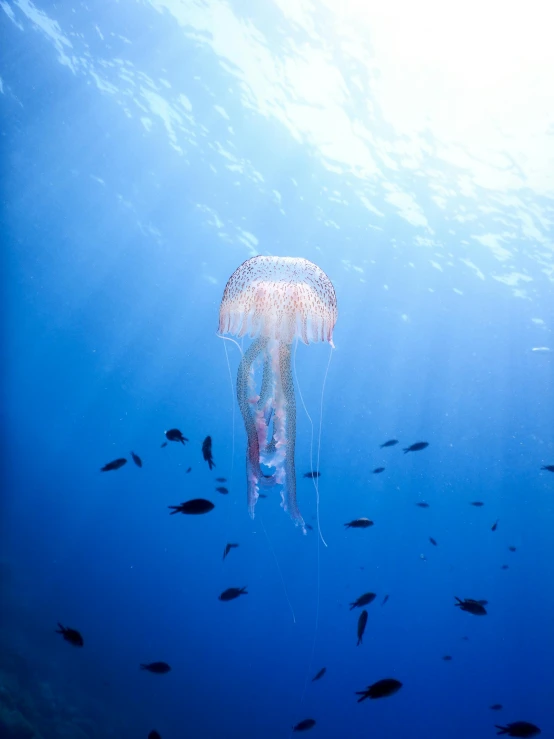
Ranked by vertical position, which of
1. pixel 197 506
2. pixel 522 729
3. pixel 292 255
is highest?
pixel 292 255

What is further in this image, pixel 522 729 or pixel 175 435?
pixel 175 435

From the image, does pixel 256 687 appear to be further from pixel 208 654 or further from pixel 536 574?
pixel 536 574

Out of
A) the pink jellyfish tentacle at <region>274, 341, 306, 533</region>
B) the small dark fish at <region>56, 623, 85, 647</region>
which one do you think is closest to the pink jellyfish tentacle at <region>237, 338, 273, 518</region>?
the pink jellyfish tentacle at <region>274, 341, 306, 533</region>

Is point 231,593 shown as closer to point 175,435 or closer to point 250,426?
point 175,435

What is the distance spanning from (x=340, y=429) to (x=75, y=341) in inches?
1058

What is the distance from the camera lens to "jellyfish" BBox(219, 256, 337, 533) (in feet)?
12.3

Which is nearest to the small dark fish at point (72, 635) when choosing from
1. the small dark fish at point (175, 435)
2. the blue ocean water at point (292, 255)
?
the small dark fish at point (175, 435)

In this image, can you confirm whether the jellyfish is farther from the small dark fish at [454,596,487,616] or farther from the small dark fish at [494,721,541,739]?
the small dark fish at [494,721,541,739]

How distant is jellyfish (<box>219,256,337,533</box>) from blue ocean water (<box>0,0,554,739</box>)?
171 inches

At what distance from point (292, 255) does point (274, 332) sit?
1337 cm

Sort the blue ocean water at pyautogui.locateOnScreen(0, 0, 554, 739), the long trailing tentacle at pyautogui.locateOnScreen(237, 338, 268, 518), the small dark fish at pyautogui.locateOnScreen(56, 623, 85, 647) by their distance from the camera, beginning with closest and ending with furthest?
the long trailing tentacle at pyautogui.locateOnScreen(237, 338, 268, 518) → the small dark fish at pyautogui.locateOnScreen(56, 623, 85, 647) → the blue ocean water at pyautogui.locateOnScreen(0, 0, 554, 739)

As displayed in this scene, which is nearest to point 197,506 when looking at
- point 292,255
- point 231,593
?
point 231,593

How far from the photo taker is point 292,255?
1672cm

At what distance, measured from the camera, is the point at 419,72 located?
9305mm
